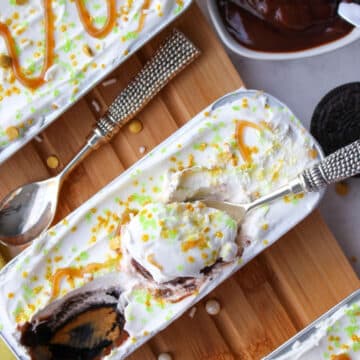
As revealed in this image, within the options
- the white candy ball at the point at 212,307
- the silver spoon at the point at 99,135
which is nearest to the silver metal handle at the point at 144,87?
the silver spoon at the point at 99,135

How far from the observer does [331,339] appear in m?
1.40

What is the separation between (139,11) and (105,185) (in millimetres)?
426

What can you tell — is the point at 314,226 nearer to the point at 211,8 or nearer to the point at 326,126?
the point at 326,126

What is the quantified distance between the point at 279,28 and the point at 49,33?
0.55 meters

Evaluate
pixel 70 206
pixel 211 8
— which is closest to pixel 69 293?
pixel 70 206

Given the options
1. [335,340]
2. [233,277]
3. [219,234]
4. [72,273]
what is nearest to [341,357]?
[335,340]

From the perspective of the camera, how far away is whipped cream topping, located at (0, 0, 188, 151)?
1.41 meters

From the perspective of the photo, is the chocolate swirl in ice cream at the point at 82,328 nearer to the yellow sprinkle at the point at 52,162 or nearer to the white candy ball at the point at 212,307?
the white candy ball at the point at 212,307

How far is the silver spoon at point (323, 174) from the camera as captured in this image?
4.37ft

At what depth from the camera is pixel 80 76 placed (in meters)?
1.43

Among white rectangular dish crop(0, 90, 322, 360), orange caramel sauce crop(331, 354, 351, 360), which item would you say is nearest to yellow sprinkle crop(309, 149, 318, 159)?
white rectangular dish crop(0, 90, 322, 360)

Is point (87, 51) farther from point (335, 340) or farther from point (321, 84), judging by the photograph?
point (335, 340)

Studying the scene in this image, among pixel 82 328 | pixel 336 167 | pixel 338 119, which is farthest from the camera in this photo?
pixel 338 119

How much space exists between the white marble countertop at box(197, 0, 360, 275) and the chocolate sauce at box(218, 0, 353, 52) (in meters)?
0.13
